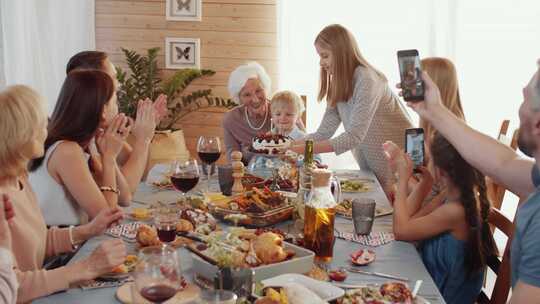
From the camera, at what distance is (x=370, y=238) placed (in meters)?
1.90

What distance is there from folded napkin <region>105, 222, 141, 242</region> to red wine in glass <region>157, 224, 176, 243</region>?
0.50 ft

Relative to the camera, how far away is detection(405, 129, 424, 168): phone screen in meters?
2.15

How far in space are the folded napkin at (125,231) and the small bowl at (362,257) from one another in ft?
2.10

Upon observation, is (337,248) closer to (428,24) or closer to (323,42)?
(323,42)

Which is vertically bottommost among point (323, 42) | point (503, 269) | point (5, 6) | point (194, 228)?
point (503, 269)

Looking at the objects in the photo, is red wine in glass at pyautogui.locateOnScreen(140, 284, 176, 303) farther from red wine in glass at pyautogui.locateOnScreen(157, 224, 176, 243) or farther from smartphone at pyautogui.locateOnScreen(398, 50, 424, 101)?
smartphone at pyautogui.locateOnScreen(398, 50, 424, 101)

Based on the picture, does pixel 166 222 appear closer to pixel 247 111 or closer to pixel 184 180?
pixel 184 180

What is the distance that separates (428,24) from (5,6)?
3146mm

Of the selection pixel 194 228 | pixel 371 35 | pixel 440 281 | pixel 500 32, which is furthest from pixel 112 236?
pixel 500 32

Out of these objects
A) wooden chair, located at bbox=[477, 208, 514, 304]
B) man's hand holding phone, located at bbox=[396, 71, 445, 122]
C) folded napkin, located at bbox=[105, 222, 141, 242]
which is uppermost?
man's hand holding phone, located at bbox=[396, 71, 445, 122]

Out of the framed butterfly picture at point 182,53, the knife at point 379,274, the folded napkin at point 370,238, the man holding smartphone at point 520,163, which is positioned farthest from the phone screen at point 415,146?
the framed butterfly picture at point 182,53

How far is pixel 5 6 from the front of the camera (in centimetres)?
469

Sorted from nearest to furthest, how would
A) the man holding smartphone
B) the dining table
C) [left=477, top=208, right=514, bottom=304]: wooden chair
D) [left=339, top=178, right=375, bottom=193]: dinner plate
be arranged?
the man holding smartphone < the dining table < [left=477, top=208, right=514, bottom=304]: wooden chair < [left=339, top=178, right=375, bottom=193]: dinner plate

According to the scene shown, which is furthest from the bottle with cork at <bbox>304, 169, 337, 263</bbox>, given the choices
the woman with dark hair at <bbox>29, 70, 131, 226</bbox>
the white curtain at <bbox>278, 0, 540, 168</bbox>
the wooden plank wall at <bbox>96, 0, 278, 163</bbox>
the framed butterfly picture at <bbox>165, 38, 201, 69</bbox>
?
the framed butterfly picture at <bbox>165, 38, 201, 69</bbox>
